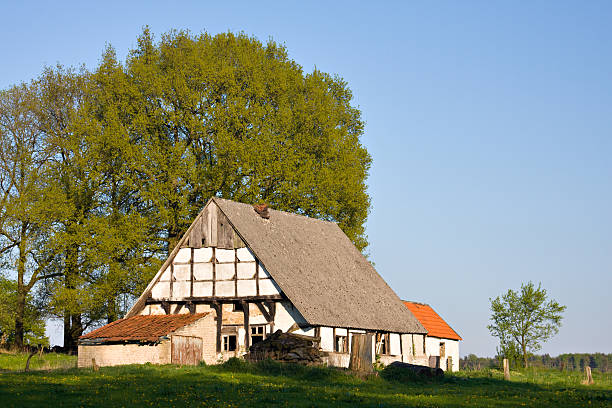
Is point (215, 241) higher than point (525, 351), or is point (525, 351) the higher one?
point (215, 241)

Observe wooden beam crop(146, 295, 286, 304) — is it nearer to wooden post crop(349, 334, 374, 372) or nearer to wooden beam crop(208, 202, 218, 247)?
wooden beam crop(208, 202, 218, 247)

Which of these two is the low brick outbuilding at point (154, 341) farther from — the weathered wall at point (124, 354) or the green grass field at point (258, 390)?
the green grass field at point (258, 390)

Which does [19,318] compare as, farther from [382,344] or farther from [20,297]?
[382,344]

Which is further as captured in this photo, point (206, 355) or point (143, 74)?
point (143, 74)

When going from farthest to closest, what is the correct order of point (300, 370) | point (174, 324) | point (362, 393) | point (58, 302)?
point (58, 302) < point (174, 324) < point (300, 370) < point (362, 393)

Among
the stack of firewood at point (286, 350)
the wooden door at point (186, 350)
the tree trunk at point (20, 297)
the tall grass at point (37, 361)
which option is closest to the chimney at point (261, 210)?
the wooden door at point (186, 350)

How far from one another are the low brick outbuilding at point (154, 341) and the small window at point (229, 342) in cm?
68

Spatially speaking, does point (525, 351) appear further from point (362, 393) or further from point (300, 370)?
point (362, 393)

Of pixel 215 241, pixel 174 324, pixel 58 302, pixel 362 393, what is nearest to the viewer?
pixel 362 393

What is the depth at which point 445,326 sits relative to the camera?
193ft

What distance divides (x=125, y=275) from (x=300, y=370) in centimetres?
1832

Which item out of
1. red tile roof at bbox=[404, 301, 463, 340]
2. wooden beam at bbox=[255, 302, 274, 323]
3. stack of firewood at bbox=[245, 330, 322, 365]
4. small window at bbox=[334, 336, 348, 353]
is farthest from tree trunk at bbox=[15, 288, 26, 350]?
red tile roof at bbox=[404, 301, 463, 340]

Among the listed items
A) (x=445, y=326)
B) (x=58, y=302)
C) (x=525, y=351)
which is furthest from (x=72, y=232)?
(x=525, y=351)

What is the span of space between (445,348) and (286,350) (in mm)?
23080
